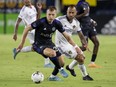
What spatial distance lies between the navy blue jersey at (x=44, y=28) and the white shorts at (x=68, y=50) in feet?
2.89

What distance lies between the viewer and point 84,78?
1576cm

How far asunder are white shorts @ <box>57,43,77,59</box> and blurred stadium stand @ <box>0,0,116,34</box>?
26.4 metres

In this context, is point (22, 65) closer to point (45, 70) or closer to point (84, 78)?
point (45, 70)

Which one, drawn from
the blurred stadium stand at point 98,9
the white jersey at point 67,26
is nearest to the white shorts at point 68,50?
the white jersey at point 67,26

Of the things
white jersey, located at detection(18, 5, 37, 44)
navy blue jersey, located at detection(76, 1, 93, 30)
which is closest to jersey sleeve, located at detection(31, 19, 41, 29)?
navy blue jersey, located at detection(76, 1, 93, 30)

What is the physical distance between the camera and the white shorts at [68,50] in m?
16.0

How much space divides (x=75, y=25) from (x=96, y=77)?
5.26 ft

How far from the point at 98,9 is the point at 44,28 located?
101ft

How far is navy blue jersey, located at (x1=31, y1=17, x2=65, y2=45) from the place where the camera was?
15242mm

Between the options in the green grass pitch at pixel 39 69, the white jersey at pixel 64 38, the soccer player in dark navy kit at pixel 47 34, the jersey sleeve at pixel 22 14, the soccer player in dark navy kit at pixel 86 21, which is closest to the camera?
the green grass pitch at pixel 39 69

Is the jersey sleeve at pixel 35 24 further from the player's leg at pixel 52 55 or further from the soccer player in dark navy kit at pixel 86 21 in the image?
the soccer player in dark navy kit at pixel 86 21

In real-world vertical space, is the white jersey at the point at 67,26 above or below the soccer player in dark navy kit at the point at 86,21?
above

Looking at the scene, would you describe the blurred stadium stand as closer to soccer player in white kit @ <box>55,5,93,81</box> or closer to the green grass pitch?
the green grass pitch

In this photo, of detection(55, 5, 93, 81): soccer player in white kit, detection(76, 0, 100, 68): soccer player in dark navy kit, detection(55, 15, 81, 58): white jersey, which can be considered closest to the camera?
detection(55, 5, 93, 81): soccer player in white kit
